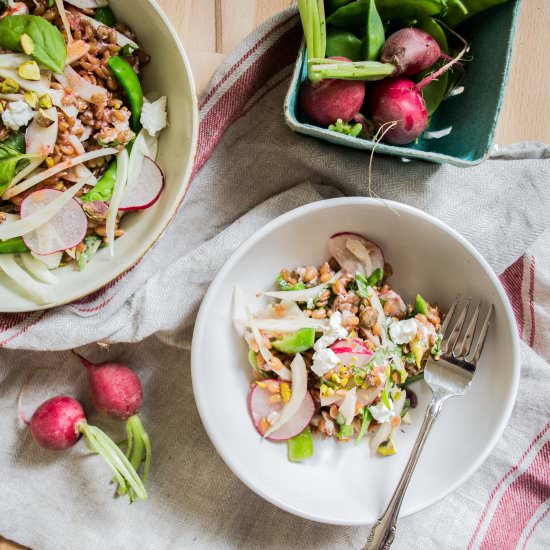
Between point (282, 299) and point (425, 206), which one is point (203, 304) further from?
point (425, 206)

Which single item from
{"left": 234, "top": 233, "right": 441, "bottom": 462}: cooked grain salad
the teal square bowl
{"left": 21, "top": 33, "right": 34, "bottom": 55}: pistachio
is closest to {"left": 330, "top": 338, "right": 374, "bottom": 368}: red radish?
{"left": 234, "top": 233, "right": 441, "bottom": 462}: cooked grain salad

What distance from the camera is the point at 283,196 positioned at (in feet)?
4.56

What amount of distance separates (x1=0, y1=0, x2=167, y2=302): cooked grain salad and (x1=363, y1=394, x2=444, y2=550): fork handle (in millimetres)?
749

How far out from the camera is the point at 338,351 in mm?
1263

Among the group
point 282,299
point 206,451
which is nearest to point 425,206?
point 282,299

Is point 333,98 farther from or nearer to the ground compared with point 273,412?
farther from the ground

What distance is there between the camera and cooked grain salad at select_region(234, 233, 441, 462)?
1.27 m

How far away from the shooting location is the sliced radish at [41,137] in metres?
1.15

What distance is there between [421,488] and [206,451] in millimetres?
523

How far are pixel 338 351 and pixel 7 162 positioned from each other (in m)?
0.75

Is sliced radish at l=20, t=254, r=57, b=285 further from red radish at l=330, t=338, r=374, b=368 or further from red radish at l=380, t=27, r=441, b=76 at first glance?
red radish at l=380, t=27, r=441, b=76

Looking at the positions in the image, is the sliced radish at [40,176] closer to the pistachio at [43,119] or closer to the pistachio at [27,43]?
the pistachio at [43,119]

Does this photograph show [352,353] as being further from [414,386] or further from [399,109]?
[399,109]

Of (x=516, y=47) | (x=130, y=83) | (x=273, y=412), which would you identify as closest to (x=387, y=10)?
(x=516, y=47)
